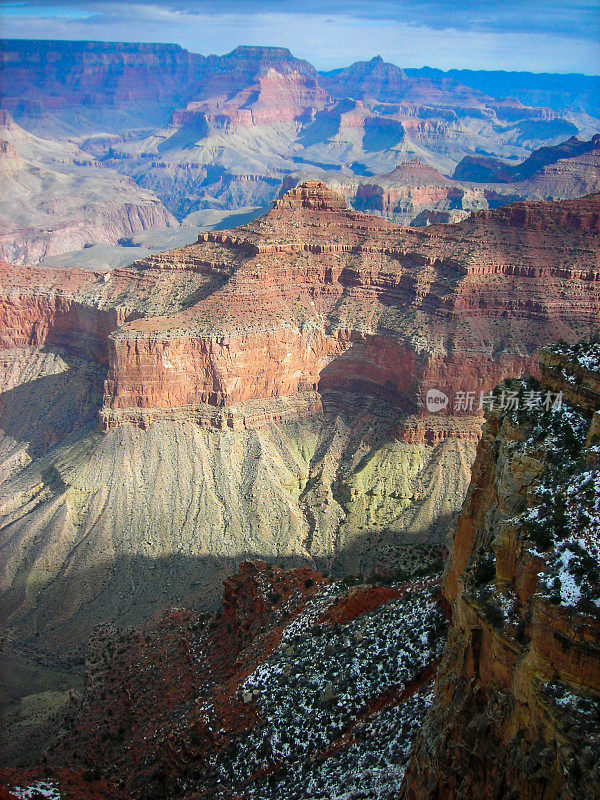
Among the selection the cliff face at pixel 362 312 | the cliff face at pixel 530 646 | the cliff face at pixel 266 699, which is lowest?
the cliff face at pixel 266 699

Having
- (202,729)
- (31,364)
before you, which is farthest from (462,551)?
(31,364)

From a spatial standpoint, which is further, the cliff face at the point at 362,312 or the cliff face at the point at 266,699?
the cliff face at the point at 362,312

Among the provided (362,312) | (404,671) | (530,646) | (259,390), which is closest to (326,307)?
(362,312)

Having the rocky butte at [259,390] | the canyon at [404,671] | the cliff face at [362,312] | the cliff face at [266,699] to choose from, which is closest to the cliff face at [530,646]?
the canyon at [404,671]

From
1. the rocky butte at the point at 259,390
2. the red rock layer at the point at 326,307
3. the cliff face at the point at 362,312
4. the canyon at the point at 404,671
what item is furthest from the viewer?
the red rock layer at the point at 326,307

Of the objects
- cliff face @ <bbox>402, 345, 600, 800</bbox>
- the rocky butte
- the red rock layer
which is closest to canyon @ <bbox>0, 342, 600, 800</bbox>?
cliff face @ <bbox>402, 345, 600, 800</bbox>

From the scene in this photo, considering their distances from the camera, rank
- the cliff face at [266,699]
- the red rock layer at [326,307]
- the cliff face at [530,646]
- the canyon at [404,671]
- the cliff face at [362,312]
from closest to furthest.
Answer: the cliff face at [530,646] → the canyon at [404,671] → the cliff face at [266,699] → the cliff face at [362,312] → the red rock layer at [326,307]

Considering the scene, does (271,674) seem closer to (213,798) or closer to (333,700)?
(333,700)

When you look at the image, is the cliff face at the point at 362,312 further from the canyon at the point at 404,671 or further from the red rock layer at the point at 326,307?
the canyon at the point at 404,671
